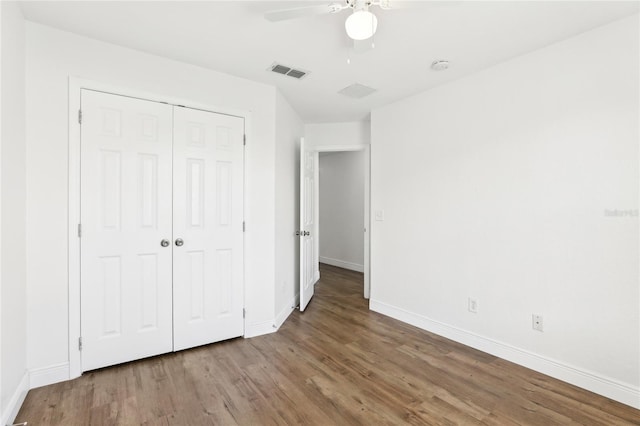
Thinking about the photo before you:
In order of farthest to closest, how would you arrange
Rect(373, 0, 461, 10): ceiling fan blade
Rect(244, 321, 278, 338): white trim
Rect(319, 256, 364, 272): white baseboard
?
Rect(319, 256, 364, 272): white baseboard → Rect(244, 321, 278, 338): white trim → Rect(373, 0, 461, 10): ceiling fan blade

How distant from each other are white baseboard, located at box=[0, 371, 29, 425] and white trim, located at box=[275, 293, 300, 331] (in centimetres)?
189

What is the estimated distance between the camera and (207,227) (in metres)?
2.78

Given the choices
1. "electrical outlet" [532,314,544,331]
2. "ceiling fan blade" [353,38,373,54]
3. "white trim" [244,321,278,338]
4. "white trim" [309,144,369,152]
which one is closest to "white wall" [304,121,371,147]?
"white trim" [309,144,369,152]

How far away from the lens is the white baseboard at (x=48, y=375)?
2.10m

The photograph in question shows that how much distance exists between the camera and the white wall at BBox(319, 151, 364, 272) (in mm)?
6043

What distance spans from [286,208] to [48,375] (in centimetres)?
240

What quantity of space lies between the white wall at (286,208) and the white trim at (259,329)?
0.34ft

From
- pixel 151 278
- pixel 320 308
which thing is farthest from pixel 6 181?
pixel 320 308

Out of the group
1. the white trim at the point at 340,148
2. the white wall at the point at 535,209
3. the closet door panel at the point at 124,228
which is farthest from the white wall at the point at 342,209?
the closet door panel at the point at 124,228

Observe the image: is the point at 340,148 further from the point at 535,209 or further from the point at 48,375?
the point at 48,375

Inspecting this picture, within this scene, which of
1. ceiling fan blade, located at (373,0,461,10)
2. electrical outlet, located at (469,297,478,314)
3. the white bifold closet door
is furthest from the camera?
electrical outlet, located at (469,297,478,314)

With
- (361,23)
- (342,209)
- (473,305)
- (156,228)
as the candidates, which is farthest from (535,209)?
(342,209)

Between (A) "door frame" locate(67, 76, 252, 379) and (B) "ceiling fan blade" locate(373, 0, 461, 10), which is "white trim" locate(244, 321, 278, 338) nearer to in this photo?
(A) "door frame" locate(67, 76, 252, 379)

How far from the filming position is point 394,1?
1.52 meters
